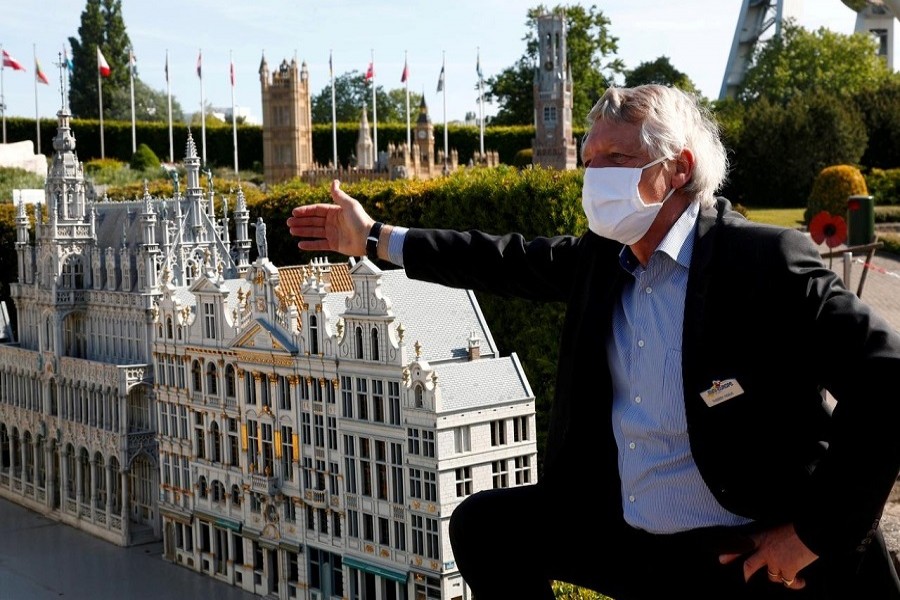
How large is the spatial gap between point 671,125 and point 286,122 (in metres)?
76.0

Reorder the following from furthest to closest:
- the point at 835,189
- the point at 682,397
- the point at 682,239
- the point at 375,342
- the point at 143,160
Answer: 1. the point at 143,160
2. the point at 835,189
3. the point at 375,342
4. the point at 682,239
5. the point at 682,397

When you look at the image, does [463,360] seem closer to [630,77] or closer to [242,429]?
[242,429]

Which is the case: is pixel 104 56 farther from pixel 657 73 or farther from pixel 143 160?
pixel 657 73

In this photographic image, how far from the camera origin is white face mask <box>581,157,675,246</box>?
16.2ft

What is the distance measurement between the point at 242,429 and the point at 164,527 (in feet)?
15.9

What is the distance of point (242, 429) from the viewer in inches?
1043

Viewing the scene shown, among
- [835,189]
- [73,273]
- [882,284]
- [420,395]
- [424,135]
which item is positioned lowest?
[420,395]

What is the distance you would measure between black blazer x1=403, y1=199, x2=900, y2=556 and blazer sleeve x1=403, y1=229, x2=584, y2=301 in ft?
0.49

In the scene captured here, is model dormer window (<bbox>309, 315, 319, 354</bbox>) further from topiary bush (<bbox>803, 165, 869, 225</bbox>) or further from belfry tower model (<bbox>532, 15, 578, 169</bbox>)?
belfry tower model (<bbox>532, 15, 578, 169</bbox>)

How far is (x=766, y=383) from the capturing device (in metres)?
4.71

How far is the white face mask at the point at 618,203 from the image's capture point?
16.2ft

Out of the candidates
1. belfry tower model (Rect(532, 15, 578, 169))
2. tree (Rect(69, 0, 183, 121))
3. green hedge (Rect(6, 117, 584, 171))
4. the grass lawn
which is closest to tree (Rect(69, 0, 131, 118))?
tree (Rect(69, 0, 183, 121))

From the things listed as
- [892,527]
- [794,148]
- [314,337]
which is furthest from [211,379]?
[794,148]

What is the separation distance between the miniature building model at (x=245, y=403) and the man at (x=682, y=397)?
1568 cm
